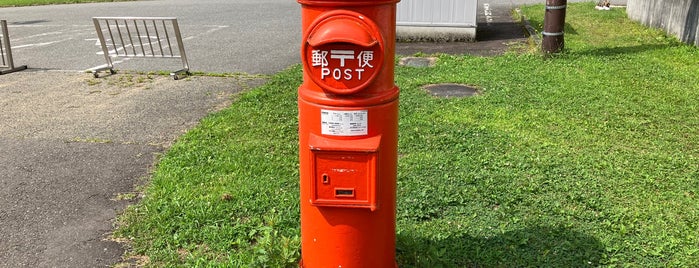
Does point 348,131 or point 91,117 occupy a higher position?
point 348,131

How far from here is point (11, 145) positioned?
5.61m

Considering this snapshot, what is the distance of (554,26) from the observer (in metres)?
8.80

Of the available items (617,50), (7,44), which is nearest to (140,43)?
(7,44)

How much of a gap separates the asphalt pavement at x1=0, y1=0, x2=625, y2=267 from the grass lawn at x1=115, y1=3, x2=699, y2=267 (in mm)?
309

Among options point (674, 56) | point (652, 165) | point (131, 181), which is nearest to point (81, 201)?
point (131, 181)

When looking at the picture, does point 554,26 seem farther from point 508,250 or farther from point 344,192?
point 344,192

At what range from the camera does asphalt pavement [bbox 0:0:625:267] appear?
3.86 metres

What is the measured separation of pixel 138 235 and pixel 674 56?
8.07 meters

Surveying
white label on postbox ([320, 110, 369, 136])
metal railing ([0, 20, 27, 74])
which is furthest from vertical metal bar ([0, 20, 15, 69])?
white label on postbox ([320, 110, 369, 136])

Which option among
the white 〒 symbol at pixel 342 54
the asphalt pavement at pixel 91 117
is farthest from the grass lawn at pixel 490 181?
the white 〒 symbol at pixel 342 54

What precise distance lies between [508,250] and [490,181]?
3.09 ft

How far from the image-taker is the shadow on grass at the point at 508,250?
10.7 feet

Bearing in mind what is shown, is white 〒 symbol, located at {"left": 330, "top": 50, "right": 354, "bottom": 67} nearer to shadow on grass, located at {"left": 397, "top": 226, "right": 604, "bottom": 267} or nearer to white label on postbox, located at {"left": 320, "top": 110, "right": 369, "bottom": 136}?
white label on postbox, located at {"left": 320, "top": 110, "right": 369, "bottom": 136}

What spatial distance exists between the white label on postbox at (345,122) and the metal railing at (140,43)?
20.6ft
